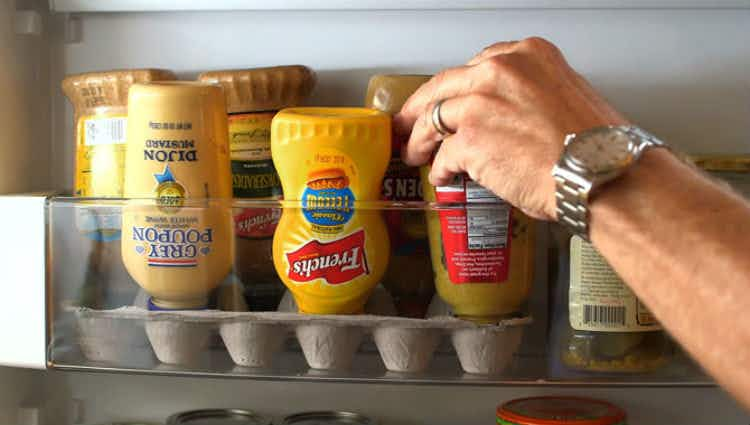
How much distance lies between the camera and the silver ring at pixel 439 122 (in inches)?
38.9

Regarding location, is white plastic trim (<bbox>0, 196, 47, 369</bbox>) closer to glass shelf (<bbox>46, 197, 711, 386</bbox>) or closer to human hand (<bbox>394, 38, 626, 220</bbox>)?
glass shelf (<bbox>46, 197, 711, 386</bbox>)

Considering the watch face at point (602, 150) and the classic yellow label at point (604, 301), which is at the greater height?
the watch face at point (602, 150)

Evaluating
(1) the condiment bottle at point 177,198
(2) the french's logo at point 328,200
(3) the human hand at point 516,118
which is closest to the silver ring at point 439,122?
(3) the human hand at point 516,118

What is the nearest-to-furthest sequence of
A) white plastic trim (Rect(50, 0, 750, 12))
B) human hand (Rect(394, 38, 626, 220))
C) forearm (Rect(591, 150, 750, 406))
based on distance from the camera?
forearm (Rect(591, 150, 750, 406))
human hand (Rect(394, 38, 626, 220))
white plastic trim (Rect(50, 0, 750, 12))

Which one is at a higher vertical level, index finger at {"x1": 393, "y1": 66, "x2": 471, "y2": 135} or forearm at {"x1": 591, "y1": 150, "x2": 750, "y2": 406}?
index finger at {"x1": 393, "y1": 66, "x2": 471, "y2": 135}

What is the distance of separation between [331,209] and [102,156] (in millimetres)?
308

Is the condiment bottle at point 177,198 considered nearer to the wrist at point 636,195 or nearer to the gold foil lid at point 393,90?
the gold foil lid at point 393,90

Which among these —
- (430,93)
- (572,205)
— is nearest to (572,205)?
(572,205)

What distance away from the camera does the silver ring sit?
0.99 meters

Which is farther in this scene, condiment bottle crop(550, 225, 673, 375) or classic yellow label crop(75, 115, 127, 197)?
classic yellow label crop(75, 115, 127, 197)

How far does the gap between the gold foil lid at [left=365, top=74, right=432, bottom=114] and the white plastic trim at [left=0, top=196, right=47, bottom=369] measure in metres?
0.38

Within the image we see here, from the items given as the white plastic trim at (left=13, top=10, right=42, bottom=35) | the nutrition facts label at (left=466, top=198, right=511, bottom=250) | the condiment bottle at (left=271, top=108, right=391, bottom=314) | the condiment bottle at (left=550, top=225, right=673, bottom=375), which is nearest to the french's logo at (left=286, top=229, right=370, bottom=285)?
the condiment bottle at (left=271, top=108, right=391, bottom=314)

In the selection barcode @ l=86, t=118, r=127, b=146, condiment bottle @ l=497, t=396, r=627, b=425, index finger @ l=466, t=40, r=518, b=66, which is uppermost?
index finger @ l=466, t=40, r=518, b=66

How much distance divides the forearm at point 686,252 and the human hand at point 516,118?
0.07m
